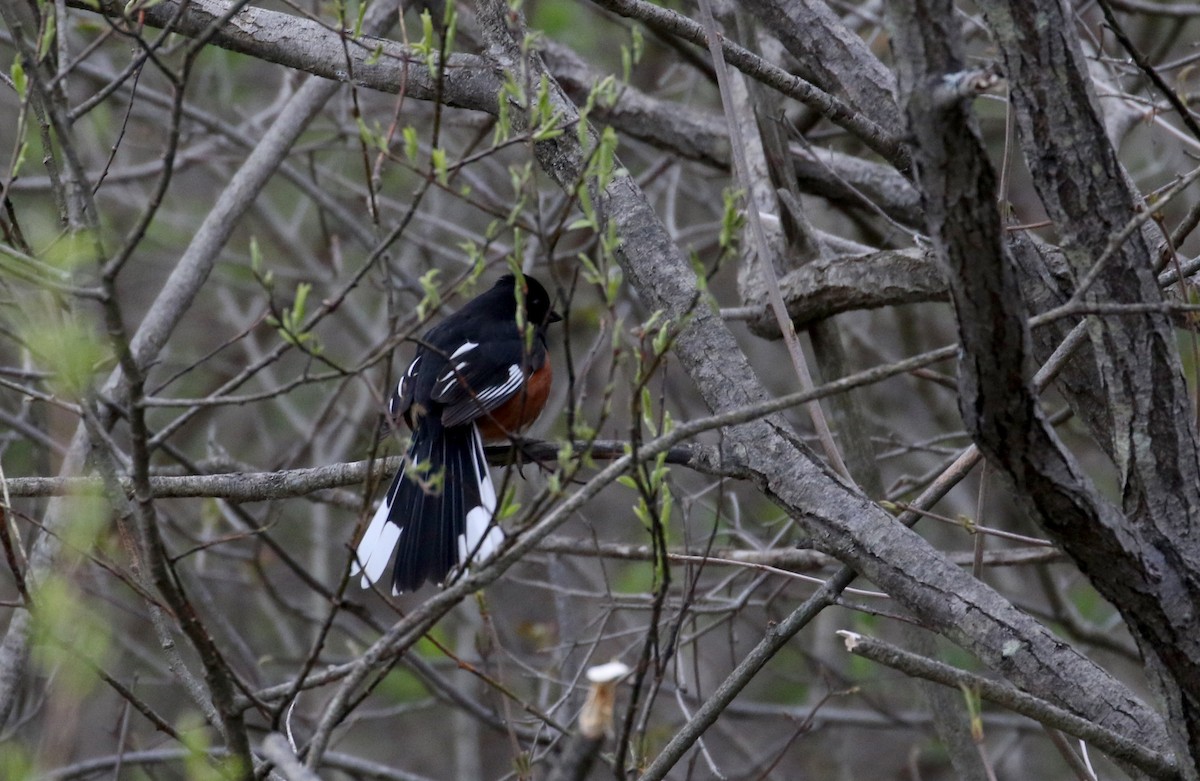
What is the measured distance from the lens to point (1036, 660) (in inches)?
84.1

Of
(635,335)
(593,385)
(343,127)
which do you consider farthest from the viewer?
(593,385)

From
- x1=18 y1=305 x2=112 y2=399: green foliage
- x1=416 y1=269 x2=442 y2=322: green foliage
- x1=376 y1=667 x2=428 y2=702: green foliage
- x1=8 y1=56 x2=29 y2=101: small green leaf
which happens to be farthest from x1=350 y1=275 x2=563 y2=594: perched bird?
x1=376 y1=667 x2=428 y2=702: green foliage

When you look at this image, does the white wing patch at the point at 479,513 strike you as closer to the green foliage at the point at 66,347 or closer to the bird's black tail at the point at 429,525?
the bird's black tail at the point at 429,525

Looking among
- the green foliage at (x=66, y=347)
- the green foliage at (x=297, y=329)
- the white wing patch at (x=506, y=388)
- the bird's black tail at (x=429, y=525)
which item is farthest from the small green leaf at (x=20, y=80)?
the white wing patch at (x=506, y=388)

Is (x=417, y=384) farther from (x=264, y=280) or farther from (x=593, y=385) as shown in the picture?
(x=593, y=385)

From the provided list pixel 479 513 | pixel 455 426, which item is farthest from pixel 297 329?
pixel 455 426

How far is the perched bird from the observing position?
319 centimetres

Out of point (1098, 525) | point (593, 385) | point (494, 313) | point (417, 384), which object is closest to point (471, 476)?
point (417, 384)

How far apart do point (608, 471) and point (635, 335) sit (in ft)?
1.06

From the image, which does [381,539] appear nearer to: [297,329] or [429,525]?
[429,525]

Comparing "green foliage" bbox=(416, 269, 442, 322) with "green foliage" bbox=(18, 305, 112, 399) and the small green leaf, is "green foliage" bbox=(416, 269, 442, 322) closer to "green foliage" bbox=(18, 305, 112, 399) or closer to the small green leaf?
"green foliage" bbox=(18, 305, 112, 399)

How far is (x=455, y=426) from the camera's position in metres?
3.85

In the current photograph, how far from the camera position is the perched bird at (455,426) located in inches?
125

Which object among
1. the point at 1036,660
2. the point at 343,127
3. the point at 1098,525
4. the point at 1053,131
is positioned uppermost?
the point at 343,127
